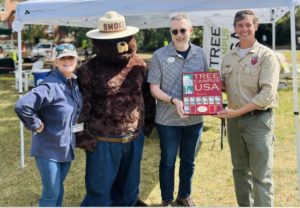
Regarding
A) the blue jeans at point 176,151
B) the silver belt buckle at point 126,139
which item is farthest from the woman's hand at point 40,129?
the blue jeans at point 176,151

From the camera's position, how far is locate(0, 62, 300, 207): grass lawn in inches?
178

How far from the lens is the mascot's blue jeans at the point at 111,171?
3.51 m

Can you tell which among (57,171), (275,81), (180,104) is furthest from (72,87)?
(275,81)

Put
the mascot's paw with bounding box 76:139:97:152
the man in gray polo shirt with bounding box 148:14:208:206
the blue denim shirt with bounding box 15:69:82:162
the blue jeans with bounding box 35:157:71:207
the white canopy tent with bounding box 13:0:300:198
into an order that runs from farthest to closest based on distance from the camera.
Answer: the white canopy tent with bounding box 13:0:300:198, the man in gray polo shirt with bounding box 148:14:208:206, the mascot's paw with bounding box 76:139:97:152, the blue jeans with bounding box 35:157:71:207, the blue denim shirt with bounding box 15:69:82:162

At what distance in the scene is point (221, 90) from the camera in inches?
138

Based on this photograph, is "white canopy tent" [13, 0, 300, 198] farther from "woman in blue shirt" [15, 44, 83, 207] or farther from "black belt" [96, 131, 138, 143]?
"black belt" [96, 131, 138, 143]

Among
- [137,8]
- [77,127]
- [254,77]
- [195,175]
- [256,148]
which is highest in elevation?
[137,8]

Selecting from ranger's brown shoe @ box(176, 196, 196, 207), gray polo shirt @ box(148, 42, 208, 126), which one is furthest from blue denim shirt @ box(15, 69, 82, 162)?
ranger's brown shoe @ box(176, 196, 196, 207)

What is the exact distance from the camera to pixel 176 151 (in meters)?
3.87

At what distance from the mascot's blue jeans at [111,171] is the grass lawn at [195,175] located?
27.2 inches

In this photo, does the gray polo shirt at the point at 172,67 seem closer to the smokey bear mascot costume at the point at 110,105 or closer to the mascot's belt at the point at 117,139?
the smokey bear mascot costume at the point at 110,105

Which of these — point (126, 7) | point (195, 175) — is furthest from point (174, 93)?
point (195, 175)

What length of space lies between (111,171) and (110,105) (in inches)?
23.6

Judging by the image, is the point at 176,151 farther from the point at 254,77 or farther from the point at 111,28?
the point at 111,28
